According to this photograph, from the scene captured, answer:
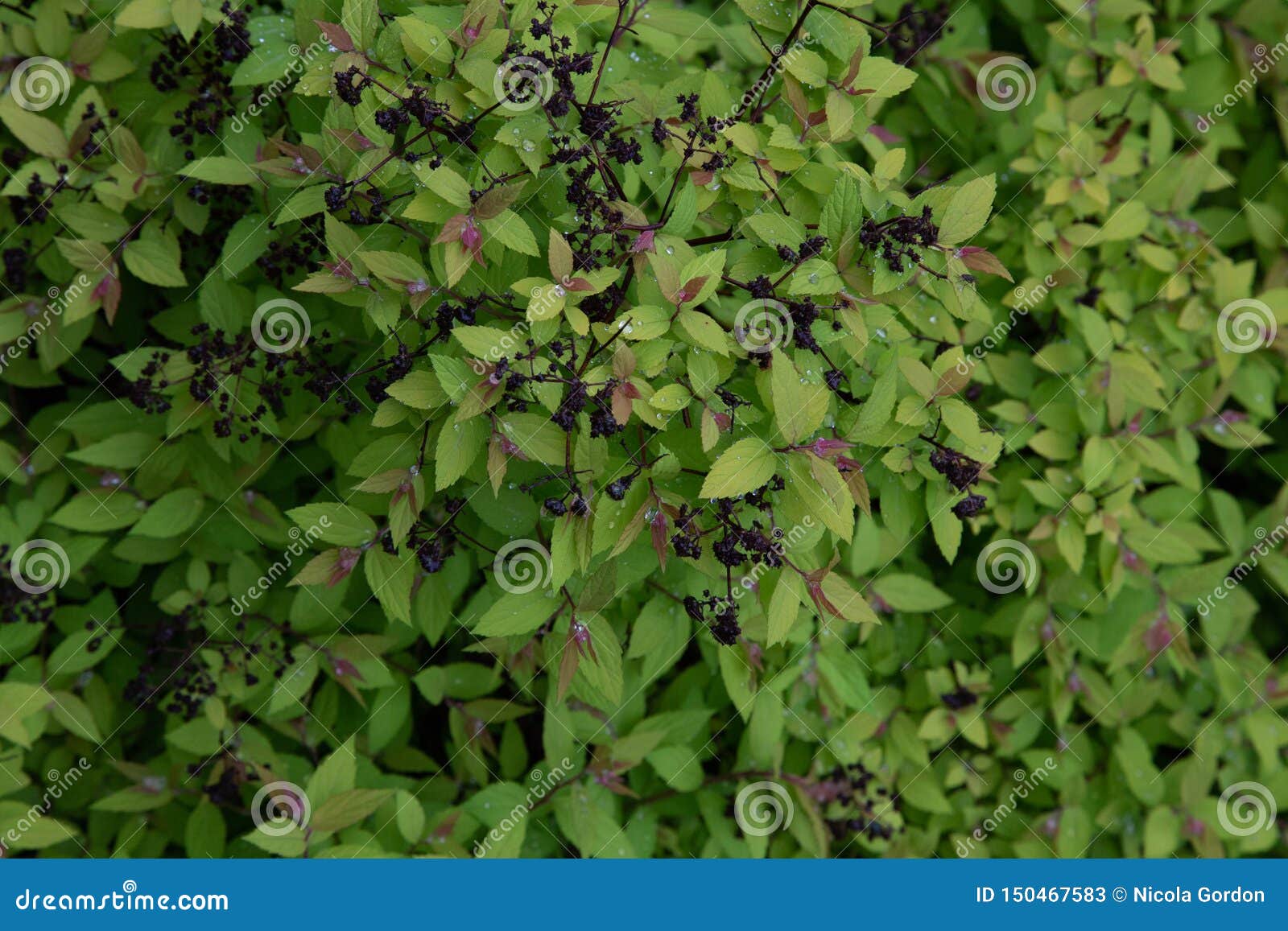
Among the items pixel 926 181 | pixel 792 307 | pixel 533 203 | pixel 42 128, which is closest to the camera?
pixel 792 307

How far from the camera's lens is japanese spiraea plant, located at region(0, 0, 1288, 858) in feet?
7.33

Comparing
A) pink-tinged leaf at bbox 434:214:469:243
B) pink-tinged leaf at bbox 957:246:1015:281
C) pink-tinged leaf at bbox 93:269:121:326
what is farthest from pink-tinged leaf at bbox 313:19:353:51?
pink-tinged leaf at bbox 957:246:1015:281

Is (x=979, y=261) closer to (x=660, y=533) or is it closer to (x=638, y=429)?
(x=638, y=429)

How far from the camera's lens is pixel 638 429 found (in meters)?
2.29

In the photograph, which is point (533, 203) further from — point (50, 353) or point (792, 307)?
point (50, 353)

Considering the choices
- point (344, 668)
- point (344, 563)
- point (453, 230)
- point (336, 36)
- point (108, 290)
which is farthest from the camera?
point (344, 668)

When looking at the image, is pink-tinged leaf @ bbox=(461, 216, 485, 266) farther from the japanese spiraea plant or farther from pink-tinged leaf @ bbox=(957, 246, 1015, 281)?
pink-tinged leaf @ bbox=(957, 246, 1015, 281)

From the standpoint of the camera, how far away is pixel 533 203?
8.16 feet

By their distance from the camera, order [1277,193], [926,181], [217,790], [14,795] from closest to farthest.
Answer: [217,790] < [14,795] < [926,181] < [1277,193]

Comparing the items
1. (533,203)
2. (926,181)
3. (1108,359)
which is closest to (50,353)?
(533,203)

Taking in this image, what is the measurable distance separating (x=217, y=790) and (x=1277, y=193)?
4736mm

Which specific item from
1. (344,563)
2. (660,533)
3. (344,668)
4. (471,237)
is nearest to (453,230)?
(471,237)

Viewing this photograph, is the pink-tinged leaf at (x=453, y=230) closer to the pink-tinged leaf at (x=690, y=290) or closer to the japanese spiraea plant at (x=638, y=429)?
the japanese spiraea plant at (x=638, y=429)

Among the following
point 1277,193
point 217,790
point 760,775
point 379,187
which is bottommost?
point 217,790
